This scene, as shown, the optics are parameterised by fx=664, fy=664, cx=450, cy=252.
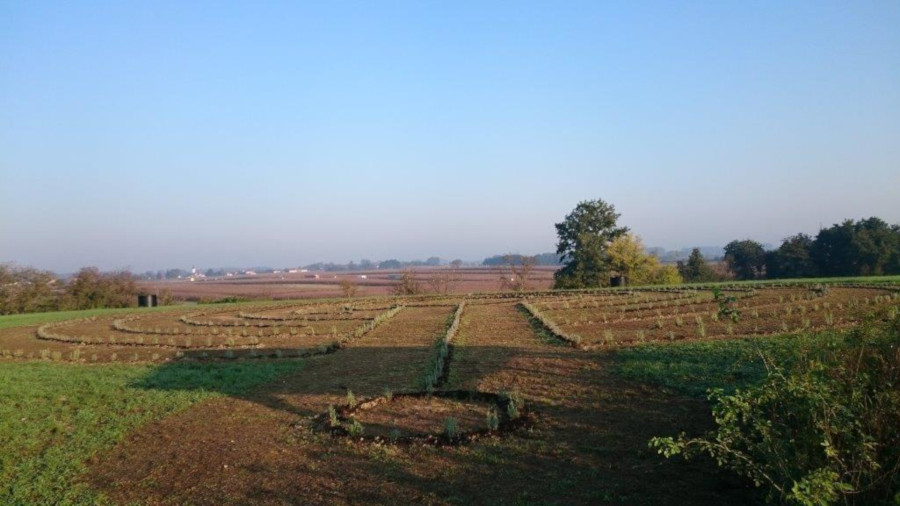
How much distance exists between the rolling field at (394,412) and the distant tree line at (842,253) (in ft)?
100

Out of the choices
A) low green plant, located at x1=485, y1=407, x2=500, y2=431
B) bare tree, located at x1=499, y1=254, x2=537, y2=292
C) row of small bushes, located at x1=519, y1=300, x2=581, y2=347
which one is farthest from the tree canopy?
low green plant, located at x1=485, y1=407, x2=500, y2=431

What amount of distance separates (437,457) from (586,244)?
4419 centimetres

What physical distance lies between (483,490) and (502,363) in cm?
673

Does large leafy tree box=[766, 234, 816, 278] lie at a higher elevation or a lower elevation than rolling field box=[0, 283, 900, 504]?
higher

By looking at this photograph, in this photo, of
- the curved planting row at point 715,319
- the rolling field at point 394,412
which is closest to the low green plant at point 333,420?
the rolling field at point 394,412

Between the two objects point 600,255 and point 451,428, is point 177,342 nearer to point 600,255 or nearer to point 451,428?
point 451,428

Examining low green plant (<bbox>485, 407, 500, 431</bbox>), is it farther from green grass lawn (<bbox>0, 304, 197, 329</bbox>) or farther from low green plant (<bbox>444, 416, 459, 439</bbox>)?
green grass lawn (<bbox>0, 304, 197, 329</bbox>)

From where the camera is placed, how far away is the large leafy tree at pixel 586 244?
49.0m

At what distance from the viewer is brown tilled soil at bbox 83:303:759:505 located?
6.79m

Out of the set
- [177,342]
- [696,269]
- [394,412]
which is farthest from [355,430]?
[696,269]

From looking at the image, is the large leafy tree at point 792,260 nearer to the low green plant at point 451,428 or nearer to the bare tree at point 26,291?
the low green plant at point 451,428

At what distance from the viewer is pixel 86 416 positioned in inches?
440

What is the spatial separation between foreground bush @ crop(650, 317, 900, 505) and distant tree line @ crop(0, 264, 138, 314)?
49.3 metres

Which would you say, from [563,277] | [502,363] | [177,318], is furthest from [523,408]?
[563,277]
